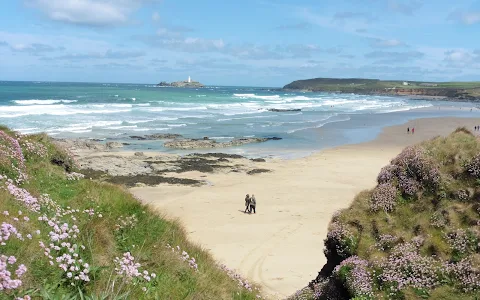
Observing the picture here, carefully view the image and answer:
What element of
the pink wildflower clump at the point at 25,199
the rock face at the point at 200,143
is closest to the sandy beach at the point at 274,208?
the pink wildflower clump at the point at 25,199

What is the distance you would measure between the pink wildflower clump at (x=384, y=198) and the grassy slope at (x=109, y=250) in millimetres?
2633

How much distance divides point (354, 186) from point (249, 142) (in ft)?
56.1

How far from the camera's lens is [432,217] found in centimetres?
683

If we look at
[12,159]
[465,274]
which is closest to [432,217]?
[465,274]

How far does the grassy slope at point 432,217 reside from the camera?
19.5ft

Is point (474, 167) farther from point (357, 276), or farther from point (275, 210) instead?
point (275, 210)

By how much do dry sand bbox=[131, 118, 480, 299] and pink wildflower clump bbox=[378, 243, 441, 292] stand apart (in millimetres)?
4708

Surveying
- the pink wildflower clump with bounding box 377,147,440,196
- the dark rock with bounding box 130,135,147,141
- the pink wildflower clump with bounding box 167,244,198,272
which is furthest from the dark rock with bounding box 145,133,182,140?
the pink wildflower clump with bounding box 167,244,198,272

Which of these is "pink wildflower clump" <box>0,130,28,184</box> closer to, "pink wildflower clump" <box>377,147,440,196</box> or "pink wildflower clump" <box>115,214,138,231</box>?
"pink wildflower clump" <box>115,214,138,231</box>

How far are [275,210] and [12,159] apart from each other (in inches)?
506

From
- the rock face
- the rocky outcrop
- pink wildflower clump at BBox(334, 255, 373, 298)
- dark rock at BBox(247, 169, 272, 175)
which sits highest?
pink wildflower clump at BBox(334, 255, 373, 298)

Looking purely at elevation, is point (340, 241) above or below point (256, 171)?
above

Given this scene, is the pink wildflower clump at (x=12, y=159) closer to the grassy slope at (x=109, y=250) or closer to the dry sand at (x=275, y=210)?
the grassy slope at (x=109, y=250)

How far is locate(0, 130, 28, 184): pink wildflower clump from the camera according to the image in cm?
781
